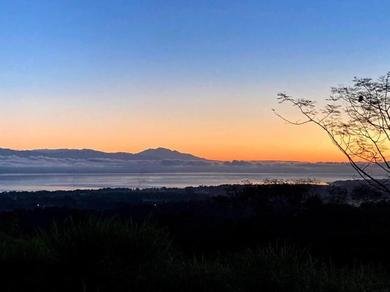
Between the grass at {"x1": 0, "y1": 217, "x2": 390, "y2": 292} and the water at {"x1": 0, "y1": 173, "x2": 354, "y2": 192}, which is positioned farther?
the water at {"x1": 0, "y1": 173, "x2": 354, "y2": 192}

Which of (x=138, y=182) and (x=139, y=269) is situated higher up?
(x=138, y=182)

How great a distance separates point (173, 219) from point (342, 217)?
789 centimetres

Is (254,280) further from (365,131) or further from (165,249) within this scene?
(365,131)

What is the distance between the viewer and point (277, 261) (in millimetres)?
8188

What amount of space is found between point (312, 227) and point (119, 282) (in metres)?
19.0

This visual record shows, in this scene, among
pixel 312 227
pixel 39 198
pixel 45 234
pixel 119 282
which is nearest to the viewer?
pixel 119 282

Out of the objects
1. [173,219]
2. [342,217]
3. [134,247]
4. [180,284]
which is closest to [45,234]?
[134,247]

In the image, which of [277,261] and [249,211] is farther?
[249,211]

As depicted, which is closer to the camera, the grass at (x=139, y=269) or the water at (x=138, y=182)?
the grass at (x=139, y=269)

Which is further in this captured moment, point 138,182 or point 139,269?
point 138,182

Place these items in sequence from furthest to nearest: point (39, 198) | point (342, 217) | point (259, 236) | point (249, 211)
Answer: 1. point (39, 198)
2. point (249, 211)
3. point (342, 217)
4. point (259, 236)

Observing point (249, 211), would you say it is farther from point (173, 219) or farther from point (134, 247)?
point (134, 247)

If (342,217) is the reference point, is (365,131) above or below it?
above

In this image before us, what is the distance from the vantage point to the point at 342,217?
1088 inches
